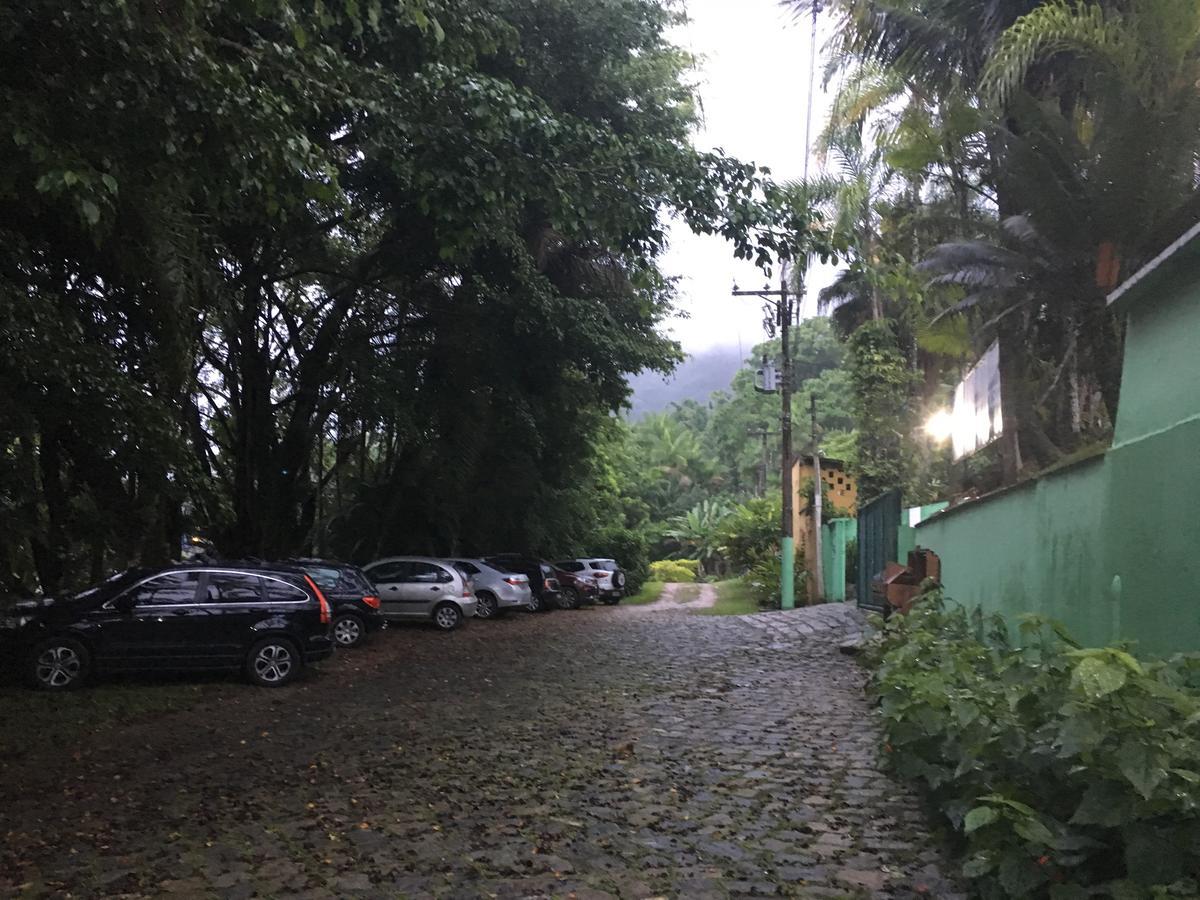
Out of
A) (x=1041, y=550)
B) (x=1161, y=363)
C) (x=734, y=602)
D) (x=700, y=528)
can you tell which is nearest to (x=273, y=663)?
(x=1041, y=550)

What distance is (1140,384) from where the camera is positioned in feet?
19.2

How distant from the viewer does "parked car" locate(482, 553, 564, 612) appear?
26.9 meters

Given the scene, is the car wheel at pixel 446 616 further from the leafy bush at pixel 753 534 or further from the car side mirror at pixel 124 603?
the leafy bush at pixel 753 534

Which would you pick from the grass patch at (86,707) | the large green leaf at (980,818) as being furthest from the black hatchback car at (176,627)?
the large green leaf at (980,818)

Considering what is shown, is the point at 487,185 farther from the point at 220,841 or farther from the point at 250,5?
the point at 220,841

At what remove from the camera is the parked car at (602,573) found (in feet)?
103

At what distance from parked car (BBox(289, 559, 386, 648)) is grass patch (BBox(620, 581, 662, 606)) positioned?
1814 centimetres

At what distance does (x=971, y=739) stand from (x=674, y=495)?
196 feet

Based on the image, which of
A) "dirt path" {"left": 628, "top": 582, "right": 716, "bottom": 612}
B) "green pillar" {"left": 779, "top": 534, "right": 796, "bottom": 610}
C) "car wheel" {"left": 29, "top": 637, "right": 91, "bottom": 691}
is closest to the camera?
"car wheel" {"left": 29, "top": 637, "right": 91, "bottom": 691}

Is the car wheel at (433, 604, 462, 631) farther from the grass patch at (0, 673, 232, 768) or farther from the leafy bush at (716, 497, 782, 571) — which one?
the leafy bush at (716, 497, 782, 571)

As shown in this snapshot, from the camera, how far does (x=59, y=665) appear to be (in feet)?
38.7

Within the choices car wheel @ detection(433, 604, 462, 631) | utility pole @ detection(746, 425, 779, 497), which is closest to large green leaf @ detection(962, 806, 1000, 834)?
car wheel @ detection(433, 604, 462, 631)

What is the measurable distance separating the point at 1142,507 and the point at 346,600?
14.0 metres

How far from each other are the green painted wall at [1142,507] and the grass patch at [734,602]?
2021cm
